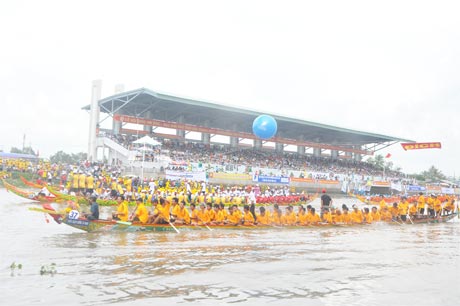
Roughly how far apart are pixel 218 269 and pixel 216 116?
3161cm

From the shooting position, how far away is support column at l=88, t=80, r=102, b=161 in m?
32.3

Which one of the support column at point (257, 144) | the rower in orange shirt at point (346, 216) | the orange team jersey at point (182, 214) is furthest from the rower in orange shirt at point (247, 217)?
the support column at point (257, 144)

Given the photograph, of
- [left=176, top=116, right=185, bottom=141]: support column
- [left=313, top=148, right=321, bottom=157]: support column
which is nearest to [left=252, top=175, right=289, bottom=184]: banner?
[left=176, top=116, right=185, bottom=141]: support column

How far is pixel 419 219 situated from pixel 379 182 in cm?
2342

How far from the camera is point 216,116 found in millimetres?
39344

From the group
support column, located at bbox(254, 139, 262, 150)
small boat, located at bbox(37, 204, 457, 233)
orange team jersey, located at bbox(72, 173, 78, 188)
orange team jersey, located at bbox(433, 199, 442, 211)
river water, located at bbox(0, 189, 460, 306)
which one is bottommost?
river water, located at bbox(0, 189, 460, 306)

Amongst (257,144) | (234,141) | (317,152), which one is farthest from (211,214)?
(317,152)

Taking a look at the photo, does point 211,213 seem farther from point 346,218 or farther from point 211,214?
point 346,218

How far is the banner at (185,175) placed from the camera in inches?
1064

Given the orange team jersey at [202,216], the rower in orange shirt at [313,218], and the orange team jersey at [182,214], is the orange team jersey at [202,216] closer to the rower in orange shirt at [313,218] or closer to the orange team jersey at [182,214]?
the orange team jersey at [182,214]

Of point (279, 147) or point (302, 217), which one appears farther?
point (279, 147)

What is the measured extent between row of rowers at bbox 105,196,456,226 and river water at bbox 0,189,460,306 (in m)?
0.63

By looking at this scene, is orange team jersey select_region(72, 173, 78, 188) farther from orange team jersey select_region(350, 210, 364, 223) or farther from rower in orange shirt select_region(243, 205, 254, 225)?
orange team jersey select_region(350, 210, 364, 223)

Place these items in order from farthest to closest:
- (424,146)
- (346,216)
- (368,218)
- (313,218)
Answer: (424,146) → (368,218) → (346,216) → (313,218)
